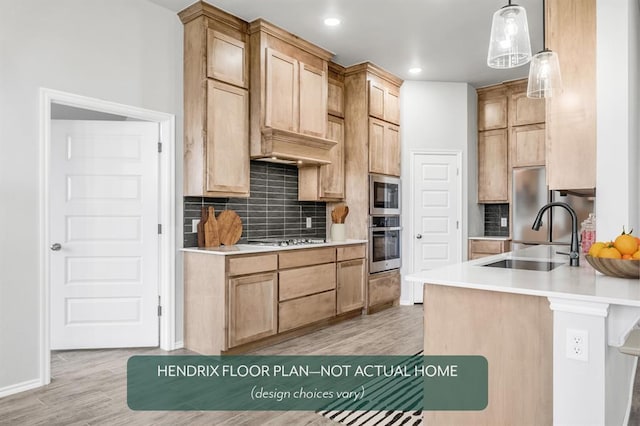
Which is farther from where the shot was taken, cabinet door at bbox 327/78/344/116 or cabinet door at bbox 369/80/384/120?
cabinet door at bbox 369/80/384/120

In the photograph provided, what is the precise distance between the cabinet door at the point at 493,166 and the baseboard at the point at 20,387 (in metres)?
5.29

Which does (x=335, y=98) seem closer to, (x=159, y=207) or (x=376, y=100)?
(x=376, y=100)

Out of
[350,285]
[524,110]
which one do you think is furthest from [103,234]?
[524,110]

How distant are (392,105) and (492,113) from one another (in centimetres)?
148

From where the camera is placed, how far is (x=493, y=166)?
5852mm

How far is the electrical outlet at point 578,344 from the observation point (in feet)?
5.03

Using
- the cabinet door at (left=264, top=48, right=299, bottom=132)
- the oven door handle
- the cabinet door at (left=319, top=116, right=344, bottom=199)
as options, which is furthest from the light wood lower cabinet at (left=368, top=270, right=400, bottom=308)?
the cabinet door at (left=264, top=48, right=299, bottom=132)

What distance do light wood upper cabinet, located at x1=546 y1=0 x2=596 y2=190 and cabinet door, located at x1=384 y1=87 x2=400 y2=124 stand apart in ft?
9.26

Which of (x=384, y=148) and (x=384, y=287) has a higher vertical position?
(x=384, y=148)

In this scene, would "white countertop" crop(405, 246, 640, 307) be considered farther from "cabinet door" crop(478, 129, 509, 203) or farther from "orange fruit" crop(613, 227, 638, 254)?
"cabinet door" crop(478, 129, 509, 203)

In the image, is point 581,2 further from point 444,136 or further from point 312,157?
point 444,136

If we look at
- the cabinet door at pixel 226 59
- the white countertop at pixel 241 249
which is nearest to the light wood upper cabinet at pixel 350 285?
the white countertop at pixel 241 249

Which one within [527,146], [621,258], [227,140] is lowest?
[621,258]

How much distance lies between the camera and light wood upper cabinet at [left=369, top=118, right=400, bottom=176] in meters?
5.06
